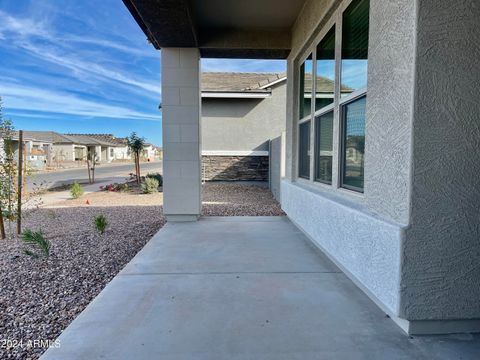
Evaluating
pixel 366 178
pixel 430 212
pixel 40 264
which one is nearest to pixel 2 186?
pixel 40 264

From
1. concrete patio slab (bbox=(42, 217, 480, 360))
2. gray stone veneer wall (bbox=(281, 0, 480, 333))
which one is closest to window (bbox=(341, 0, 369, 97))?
gray stone veneer wall (bbox=(281, 0, 480, 333))

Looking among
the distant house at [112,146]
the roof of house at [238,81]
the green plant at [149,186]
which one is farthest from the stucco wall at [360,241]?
the distant house at [112,146]

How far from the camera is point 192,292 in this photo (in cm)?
292

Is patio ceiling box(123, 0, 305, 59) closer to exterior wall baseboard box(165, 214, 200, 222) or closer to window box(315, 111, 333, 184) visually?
window box(315, 111, 333, 184)

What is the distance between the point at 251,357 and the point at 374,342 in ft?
2.90

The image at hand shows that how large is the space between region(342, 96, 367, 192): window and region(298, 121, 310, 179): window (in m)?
1.75

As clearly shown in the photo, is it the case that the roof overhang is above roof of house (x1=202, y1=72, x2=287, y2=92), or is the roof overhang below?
below

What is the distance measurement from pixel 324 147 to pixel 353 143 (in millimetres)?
1061

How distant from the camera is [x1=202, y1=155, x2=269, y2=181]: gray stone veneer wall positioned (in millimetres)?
13109

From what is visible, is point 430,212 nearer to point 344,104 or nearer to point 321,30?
point 344,104

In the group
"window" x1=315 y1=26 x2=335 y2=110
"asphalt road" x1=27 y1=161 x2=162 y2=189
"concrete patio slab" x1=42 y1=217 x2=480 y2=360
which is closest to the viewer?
"concrete patio slab" x1=42 y1=217 x2=480 y2=360

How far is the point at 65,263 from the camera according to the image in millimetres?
3957

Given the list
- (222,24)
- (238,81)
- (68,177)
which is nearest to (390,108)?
(222,24)

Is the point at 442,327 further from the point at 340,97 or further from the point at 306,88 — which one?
the point at 306,88
